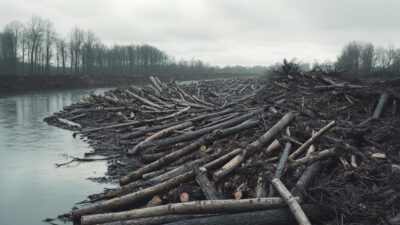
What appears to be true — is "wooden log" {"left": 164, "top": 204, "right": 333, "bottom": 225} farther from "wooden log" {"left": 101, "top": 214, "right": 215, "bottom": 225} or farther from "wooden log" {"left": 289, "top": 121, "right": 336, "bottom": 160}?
"wooden log" {"left": 289, "top": 121, "right": 336, "bottom": 160}

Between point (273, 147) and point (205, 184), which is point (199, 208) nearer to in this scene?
point (205, 184)

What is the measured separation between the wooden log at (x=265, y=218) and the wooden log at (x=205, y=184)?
640 mm

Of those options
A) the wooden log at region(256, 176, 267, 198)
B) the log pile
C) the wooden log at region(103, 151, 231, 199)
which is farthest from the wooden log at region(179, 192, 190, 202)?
the wooden log at region(256, 176, 267, 198)

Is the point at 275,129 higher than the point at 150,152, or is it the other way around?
the point at 275,129

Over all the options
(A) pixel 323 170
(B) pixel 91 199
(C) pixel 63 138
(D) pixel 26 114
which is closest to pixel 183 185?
(B) pixel 91 199

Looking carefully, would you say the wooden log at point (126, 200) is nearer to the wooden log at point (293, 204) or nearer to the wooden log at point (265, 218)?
the wooden log at point (265, 218)

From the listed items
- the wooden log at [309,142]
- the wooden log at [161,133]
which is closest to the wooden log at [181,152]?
the wooden log at [161,133]

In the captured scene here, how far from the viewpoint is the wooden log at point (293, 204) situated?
16.0 feet

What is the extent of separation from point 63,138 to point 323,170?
399 inches

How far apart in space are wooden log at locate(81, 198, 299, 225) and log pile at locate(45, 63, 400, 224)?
1 cm

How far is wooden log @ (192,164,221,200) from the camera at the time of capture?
601 cm

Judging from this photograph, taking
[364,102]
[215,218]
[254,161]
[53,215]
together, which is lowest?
[53,215]

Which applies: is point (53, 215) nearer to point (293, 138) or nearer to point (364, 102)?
point (293, 138)

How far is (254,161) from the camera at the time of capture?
6.95m
